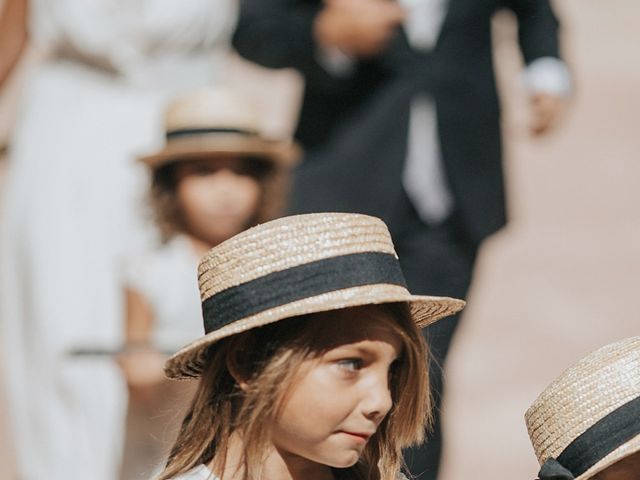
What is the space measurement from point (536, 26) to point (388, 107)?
1.83 ft

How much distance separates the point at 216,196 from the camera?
5.49 m

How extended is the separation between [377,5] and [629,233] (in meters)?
4.18

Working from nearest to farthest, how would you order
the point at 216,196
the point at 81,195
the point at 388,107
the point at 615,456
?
the point at 615,456
the point at 216,196
the point at 388,107
the point at 81,195

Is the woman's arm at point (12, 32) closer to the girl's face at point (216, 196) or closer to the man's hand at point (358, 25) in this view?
the girl's face at point (216, 196)

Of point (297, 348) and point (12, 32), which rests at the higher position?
point (12, 32)

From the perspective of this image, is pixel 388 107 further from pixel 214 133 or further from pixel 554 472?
pixel 554 472

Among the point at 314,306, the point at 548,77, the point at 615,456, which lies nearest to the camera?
the point at 314,306

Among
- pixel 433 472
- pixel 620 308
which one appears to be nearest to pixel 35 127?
pixel 433 472

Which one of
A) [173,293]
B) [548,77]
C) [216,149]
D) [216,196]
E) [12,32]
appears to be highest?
[12,32]

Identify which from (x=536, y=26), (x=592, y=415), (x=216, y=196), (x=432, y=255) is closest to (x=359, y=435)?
(x=592, y=415)

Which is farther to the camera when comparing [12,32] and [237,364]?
[12,32]

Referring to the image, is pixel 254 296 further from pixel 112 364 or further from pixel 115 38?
pixel 115 38

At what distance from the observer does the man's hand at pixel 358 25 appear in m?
5.73

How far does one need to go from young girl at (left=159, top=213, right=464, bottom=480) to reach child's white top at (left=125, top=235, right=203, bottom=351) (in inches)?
80.6
